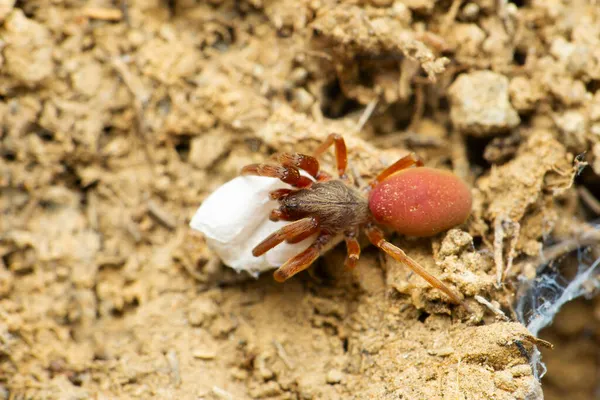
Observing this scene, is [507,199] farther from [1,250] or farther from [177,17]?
[1,250]

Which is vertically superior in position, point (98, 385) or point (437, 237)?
point (437, 237)

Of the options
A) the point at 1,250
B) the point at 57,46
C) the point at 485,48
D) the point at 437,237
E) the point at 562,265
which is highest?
the point at 485,48

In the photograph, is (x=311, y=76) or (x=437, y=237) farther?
(x=311, y=76)

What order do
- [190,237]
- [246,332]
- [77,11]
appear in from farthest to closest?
1. [77,11]
2. [190,237]
3. [246,332]

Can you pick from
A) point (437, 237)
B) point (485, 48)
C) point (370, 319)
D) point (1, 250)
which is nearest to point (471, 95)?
point (485, 48)

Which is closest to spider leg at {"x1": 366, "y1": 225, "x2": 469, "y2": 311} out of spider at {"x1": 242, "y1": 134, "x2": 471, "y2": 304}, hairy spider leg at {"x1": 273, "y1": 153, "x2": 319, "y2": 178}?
spider at {"x1": 242, "y1": 134, "x2": 471, "y2": 304}

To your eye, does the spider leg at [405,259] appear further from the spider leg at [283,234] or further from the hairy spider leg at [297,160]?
the hairy spider leg at [297,160]

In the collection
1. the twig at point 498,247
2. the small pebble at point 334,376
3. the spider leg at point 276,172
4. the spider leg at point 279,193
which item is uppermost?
the spider leg at point 276,172

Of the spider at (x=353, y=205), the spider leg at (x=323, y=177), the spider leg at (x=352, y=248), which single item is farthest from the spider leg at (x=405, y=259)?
the spider leg at (x=323, y=177)
